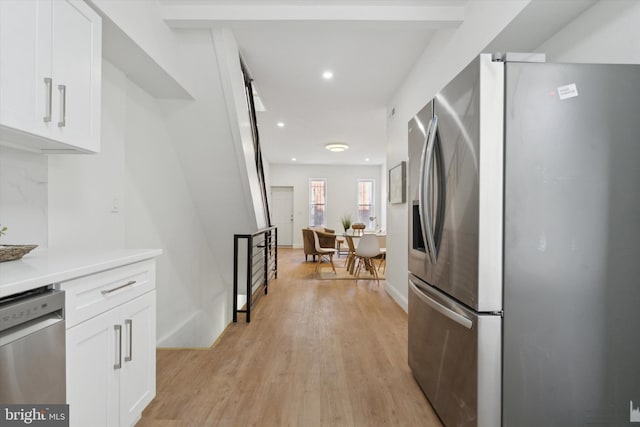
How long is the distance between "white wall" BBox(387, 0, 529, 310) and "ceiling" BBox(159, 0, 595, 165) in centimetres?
9

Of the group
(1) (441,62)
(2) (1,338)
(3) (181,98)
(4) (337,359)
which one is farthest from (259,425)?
(1) (441,62)

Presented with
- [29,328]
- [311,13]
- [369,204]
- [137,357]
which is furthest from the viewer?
[369,204]

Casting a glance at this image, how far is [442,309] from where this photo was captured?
146 cm

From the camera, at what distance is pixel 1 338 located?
842 millimetres

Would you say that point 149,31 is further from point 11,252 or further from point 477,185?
point 477,185

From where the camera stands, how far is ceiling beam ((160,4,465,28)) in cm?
223

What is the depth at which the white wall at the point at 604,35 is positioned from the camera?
1350 millimetres

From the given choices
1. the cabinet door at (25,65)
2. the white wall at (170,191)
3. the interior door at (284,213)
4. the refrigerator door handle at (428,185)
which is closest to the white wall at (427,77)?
the refrigerator door handle at (428,185)

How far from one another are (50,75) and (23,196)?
0.69 m

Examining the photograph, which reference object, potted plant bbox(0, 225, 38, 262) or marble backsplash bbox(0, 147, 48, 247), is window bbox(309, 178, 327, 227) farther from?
potted plant bbox(0, 225, 38, 262)

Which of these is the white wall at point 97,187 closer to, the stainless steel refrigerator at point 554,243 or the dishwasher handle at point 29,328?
the dishwasher handle at point 29,328

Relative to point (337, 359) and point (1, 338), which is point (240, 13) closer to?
point (1, 338)

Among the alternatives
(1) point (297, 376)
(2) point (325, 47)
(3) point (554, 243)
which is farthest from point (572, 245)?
(2) point (325, 47)

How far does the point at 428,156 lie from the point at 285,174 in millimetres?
8716
